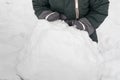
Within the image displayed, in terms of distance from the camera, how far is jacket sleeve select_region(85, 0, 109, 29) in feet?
8.05

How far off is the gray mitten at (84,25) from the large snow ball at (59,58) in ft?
0.37

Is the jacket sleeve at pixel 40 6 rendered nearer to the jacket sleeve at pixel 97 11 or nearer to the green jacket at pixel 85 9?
the green jacket at pixel 85 9

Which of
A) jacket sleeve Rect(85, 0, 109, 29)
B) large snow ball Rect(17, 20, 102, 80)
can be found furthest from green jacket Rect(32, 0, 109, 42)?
large snow ball Rect(17, 20, 102, 80)

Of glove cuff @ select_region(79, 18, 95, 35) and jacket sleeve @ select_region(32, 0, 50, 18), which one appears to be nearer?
glove cuff @ select_region(79, 18, 95, 35)

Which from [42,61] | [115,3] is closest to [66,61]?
[42,61]

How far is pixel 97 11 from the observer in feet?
8.16

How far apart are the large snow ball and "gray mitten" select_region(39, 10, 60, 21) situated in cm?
15

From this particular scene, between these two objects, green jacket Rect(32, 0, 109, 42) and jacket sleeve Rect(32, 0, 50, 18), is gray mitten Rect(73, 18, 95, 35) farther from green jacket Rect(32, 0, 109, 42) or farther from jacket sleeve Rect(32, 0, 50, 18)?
jacket sleeve Rect(32, 0, 50, 18)

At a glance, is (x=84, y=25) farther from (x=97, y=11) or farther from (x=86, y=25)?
(x=97, y=11)

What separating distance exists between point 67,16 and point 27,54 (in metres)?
0.53

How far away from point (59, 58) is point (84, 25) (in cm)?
41

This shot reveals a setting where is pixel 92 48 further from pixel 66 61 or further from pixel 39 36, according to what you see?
pixel 39 36

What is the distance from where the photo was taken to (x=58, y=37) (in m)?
2.26

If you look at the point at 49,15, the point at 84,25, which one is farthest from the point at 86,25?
the point at 49,15
